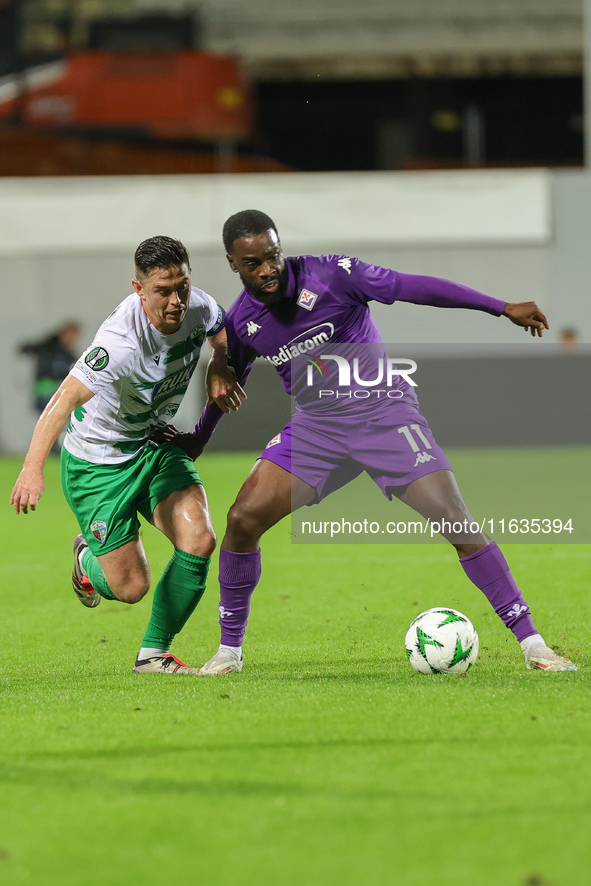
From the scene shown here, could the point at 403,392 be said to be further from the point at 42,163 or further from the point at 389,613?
the point at 42,163

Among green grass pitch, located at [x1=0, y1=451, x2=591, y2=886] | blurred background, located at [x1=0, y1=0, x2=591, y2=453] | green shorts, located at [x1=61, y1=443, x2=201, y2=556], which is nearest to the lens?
green grass pitch, located at [x1=0, y1=451, x2=591, y2=886]

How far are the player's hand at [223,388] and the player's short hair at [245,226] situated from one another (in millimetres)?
558

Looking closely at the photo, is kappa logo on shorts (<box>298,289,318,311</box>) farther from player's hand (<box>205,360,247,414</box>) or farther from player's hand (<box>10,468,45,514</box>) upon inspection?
player's hand (<box>10,468,45,514</box>)

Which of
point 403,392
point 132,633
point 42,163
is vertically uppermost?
point 42,163

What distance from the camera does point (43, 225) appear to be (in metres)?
19.5

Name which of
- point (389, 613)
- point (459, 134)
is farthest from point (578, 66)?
point (389, 613)

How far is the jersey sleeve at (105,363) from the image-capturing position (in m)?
4.65

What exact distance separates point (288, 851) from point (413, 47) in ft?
85.7

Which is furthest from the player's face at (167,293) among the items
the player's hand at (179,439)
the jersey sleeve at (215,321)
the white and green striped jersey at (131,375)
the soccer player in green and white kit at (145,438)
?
the player's hand at (179,439)

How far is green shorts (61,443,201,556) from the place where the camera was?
5066 mm

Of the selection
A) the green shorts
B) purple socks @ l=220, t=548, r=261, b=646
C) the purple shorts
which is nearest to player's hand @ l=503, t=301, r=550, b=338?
the purple shorts

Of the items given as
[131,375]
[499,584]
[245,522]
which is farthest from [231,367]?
[499,584]

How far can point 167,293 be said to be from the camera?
4.60 metres

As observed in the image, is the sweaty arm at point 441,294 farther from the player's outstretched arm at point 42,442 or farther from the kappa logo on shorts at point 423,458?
the player's outstretched arm at point 42,442
